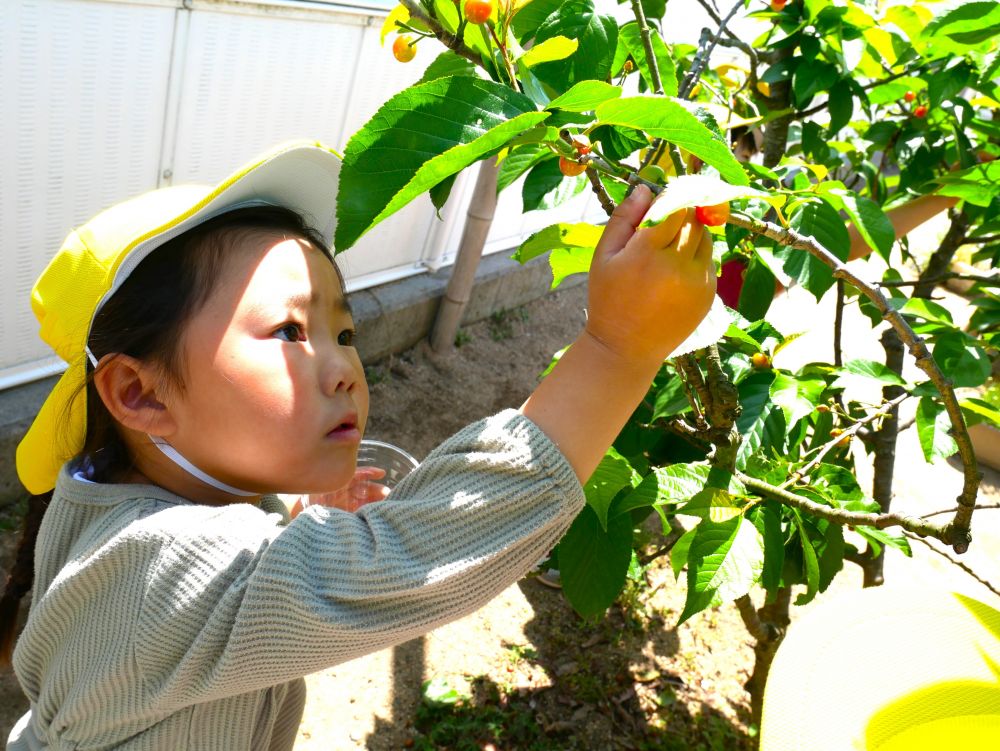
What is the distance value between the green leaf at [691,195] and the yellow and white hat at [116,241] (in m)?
0.69

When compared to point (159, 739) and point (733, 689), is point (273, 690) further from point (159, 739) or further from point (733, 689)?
point (733, 689)

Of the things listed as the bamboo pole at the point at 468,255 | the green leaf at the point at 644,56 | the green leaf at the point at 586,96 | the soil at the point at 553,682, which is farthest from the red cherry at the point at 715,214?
the bamboo pole at the point at 468,255

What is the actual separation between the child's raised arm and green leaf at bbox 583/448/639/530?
35 cm

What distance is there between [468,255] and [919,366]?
2.88 metres

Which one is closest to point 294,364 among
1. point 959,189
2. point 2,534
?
point 959,189

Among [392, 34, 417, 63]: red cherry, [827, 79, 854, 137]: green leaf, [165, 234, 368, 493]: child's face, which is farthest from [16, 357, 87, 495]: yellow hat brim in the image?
[827, 79, 854, 137]: green leaf

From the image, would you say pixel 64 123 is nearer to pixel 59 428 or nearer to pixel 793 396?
pixel 59 428

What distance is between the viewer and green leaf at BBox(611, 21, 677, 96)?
118 centimetres

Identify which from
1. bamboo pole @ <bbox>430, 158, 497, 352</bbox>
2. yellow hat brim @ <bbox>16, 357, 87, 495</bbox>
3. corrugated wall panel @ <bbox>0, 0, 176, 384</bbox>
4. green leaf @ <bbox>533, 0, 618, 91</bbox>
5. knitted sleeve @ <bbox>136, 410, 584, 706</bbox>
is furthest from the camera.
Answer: bamboo pole @ <bbox>430, 158, 497, 352</bbox>

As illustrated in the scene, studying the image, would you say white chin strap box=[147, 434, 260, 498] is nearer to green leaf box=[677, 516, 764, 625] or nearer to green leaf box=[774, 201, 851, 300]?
green leaf box=[677, 516, 764, 625]

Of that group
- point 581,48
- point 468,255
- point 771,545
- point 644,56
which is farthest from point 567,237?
point 468,255

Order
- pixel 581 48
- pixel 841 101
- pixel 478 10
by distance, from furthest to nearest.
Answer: pixel 841 101
pixel 581 48
pixel 478 10

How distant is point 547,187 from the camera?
1.40 meters

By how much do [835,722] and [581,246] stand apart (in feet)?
2.24
